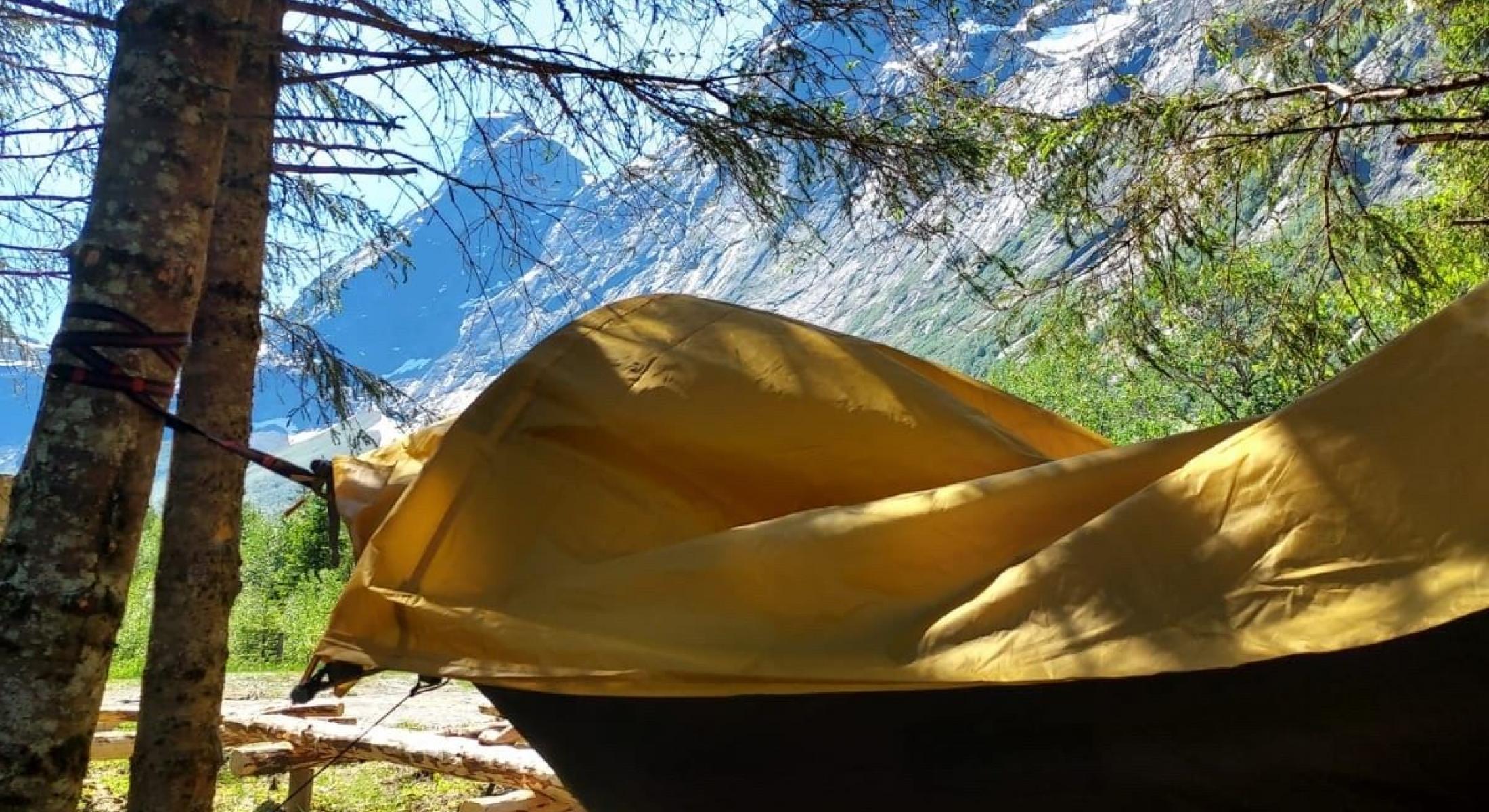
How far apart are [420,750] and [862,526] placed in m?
4.61

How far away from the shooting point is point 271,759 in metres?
5.98

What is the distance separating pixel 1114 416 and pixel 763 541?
29.1 meters

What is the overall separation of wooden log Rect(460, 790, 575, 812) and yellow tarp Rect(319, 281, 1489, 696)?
324 cm

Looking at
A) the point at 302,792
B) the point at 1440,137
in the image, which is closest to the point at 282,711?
the point at 302,792

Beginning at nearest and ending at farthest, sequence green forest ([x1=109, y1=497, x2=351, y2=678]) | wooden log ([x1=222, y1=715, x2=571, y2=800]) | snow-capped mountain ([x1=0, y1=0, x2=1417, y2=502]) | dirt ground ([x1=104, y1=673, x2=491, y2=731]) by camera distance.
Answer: snow-capped mountain ([x1=0, y1=0, x2=1417, y2=502]), wooden log ([x1=222, y1=715, x2=571, y2=800]), dirt ground ([x1=104, y1=673, x2=491, y2=731]), green forest ([x1=109, y1=497, x2=351, y2=678])

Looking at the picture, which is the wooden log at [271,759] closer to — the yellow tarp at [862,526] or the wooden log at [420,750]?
the wooden log at [420,750]

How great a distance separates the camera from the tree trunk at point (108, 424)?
1.71m

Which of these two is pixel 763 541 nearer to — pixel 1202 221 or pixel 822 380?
pixel 822 380

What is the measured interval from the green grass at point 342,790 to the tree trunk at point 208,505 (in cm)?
304

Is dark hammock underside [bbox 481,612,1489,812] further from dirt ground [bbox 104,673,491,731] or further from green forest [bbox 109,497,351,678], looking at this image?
green forest [bbox 109,497,351,678]

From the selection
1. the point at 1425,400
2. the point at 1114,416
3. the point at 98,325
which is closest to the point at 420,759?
the point at 98,325

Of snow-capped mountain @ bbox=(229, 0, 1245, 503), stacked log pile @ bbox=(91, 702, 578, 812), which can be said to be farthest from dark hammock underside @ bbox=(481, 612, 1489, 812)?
stacked log pile @ bbox=(91, 702, 578, 812)

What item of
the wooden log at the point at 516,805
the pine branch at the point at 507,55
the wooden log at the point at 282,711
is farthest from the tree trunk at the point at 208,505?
A: the wooden log at the point at 282,711

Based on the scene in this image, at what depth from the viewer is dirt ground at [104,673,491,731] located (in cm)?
844
